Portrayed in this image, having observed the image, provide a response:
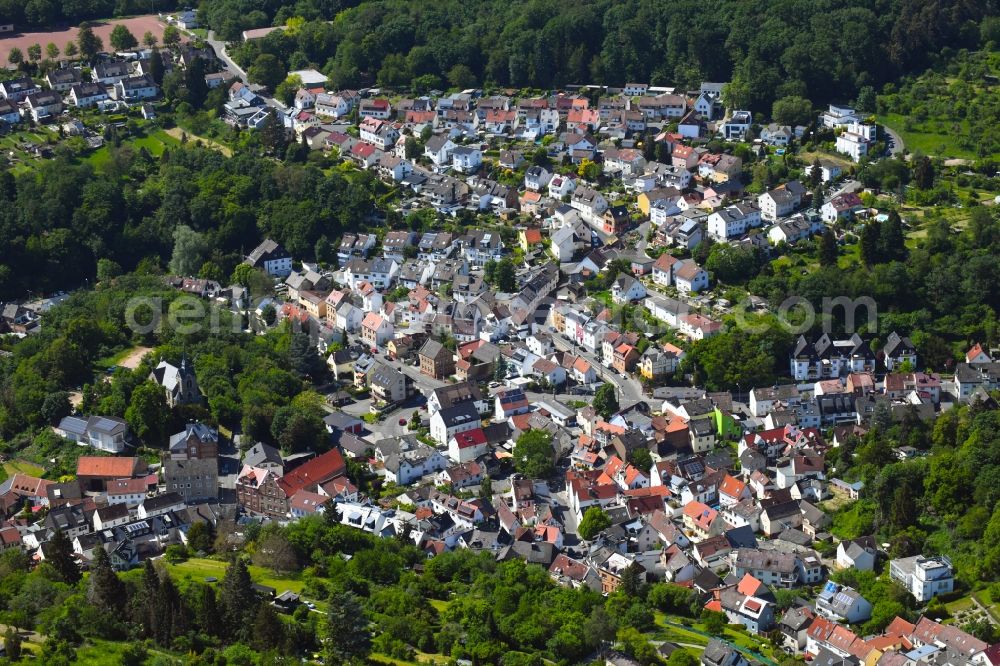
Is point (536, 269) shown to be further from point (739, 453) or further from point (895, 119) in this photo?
point (895, 119)

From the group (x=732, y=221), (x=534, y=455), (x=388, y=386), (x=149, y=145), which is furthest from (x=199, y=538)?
(x=149, y=145)

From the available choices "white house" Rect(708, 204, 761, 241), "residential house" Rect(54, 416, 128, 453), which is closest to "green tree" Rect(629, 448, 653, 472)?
"white house" Rect(708, 204, 761, 241)

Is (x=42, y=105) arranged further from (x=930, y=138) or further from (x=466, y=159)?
(x=930, y=138)

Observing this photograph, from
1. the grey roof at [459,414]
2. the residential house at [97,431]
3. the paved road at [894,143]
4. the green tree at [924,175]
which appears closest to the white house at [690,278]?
the green tree at [924,175]

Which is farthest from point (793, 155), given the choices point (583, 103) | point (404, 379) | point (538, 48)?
point (404, 379)

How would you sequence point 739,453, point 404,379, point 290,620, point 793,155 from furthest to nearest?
point 793,155, point 404,379, point 739,453, point 290,620

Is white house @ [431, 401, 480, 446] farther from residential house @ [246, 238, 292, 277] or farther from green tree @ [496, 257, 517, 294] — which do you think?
residential house @ [246, 238, 292, 277]

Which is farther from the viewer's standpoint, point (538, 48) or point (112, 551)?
point (538, 48)
